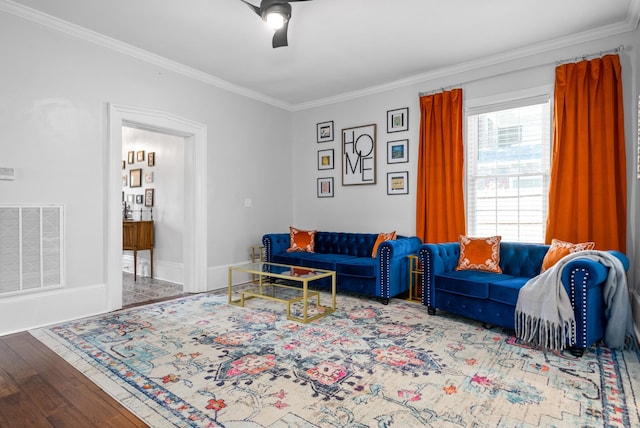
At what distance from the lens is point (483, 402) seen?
2.10 metres

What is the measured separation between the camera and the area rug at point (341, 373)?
1979 millimetres

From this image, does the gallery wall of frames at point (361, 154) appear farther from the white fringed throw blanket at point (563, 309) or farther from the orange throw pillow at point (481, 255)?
the white fringed throw blanket at point (563, 309)

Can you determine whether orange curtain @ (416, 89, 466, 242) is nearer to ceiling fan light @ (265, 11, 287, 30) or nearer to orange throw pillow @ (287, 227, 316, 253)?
orange throw pillow @ (287, 227, 316, 253)

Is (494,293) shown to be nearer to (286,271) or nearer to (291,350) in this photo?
(291,350)

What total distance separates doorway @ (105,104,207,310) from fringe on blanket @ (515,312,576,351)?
3833 mm

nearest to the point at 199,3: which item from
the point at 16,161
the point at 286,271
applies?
the point at 16,161

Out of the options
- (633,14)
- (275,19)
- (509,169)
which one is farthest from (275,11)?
(633,14)

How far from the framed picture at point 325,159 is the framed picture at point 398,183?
1.09 meters

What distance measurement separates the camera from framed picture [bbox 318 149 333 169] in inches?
236

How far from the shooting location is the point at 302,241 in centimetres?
555

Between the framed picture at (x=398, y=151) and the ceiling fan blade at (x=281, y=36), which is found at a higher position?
the ceiling fan blade at (x=281, y=36)

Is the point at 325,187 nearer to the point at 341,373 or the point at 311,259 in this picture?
the point at 311,259

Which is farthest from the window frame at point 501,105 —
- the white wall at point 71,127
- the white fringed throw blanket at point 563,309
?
the white wall at point 71,127

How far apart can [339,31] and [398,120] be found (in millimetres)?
1811
